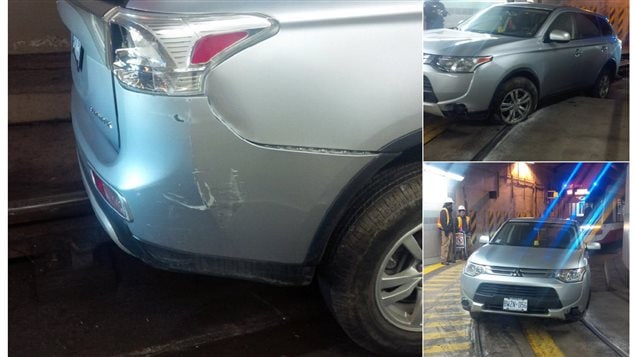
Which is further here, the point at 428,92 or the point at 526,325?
the point at 526,325

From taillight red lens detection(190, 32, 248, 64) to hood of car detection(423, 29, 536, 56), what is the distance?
0.61 metres

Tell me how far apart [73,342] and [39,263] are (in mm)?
562

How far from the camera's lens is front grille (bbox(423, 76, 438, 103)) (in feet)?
6.44

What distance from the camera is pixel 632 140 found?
2043 millimetres

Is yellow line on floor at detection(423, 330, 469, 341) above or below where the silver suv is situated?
below

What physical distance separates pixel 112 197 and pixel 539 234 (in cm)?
144

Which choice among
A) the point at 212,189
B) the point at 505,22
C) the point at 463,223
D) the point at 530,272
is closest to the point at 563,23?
the point at 505,22

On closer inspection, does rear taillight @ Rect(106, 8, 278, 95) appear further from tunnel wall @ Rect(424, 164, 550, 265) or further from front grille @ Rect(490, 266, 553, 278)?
front grille @ Rect(490, 266, 553, 278)

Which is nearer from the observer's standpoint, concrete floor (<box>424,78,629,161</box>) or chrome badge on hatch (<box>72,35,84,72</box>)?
concrete floor (<box>424,78,629,161</box>)

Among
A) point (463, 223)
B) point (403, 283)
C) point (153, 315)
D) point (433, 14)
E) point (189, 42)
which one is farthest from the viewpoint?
point (153, 315)

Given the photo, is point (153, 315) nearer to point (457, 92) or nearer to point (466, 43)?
point (457, 92)

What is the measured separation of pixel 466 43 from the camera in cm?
196

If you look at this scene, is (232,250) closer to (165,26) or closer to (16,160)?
(165,26)

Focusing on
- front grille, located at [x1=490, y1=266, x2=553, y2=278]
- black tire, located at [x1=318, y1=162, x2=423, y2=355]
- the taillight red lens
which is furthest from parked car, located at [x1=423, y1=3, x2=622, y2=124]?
the taillight red lens
